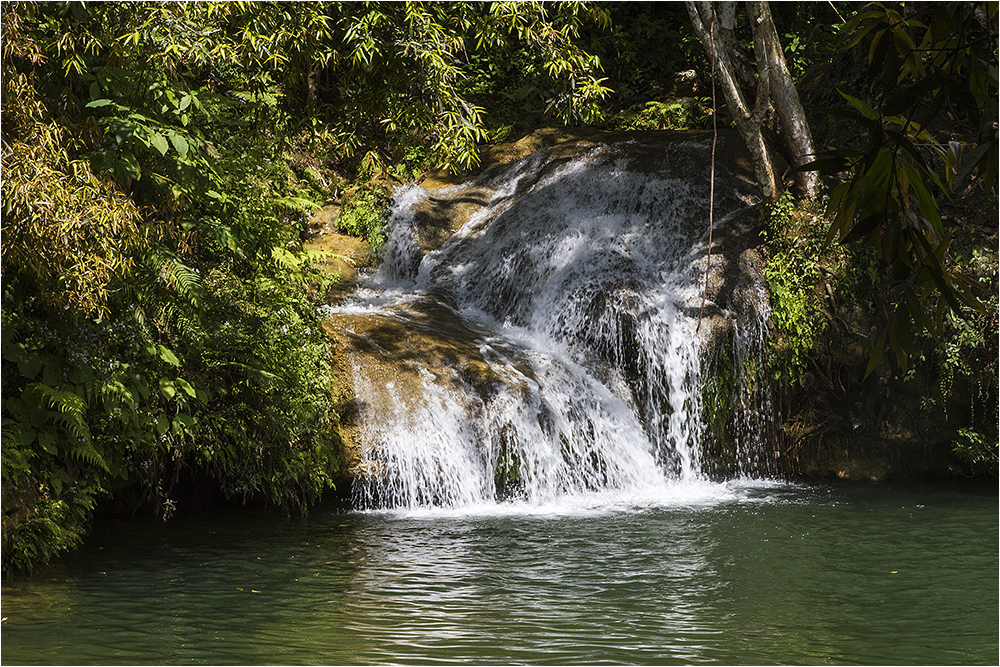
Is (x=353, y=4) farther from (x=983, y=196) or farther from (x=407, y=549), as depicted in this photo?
(x=983, y=196)

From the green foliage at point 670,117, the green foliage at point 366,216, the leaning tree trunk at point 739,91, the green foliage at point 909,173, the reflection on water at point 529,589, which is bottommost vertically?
the reflection on water at point 529,589

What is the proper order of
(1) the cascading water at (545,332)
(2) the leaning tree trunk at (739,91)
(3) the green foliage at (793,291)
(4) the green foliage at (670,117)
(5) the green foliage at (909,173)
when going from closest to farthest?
(5) the green foliage at (909,173), (1) the cascading water at (545,332), (3) the green foliage at (793,291), (2) the leaning tree trunk at (739,91), (4) the green foliage at (670,117)

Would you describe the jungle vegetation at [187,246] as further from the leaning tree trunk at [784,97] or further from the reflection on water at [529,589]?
the leaning tree trunk at [784,97]

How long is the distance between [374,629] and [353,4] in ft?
18.7

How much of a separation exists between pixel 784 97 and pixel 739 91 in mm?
646

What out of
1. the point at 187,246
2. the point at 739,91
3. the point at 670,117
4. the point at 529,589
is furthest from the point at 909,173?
the point at 670,117

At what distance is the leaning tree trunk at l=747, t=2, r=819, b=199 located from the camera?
39.7 feet

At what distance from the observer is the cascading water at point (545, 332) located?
9820 mm

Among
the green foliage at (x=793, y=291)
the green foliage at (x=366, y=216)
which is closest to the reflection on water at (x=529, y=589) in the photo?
the green foliage at (x=793, y=291)

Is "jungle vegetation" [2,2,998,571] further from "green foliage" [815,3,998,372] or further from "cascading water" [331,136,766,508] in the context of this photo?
"green foliage" [815,3,998,372]

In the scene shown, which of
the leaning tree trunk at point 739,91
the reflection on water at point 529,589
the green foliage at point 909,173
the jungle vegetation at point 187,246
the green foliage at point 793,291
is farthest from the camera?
the leaning tree trunk at point 739,91

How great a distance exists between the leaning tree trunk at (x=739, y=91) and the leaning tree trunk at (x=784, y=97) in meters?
0.17

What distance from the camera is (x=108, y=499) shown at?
8.78 metres

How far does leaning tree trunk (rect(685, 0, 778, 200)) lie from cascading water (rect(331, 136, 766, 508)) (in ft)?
2.66
